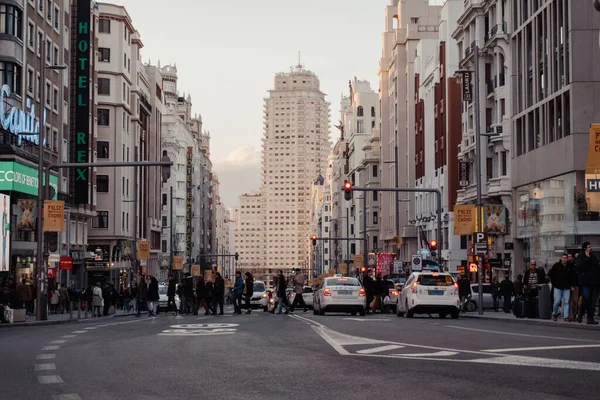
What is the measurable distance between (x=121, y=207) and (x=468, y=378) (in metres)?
84.5

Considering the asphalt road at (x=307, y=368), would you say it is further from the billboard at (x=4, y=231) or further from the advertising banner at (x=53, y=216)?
the billboard at (x=4, y=231)

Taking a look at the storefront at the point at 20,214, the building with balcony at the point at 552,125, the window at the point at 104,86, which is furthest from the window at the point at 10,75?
the window at the point at 104,86

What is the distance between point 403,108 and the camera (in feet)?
349

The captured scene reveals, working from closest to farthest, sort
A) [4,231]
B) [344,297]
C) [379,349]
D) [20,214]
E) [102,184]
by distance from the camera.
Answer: [379,349], [344,297], [4,231], [20,214], [102,184]

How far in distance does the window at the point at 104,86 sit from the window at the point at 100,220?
10.3 meters

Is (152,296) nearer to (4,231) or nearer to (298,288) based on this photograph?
(298,288)

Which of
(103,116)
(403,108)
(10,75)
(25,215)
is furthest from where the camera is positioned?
(403,108)

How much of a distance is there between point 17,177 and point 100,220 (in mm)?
40490

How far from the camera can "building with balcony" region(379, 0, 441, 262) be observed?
10200 centimetres

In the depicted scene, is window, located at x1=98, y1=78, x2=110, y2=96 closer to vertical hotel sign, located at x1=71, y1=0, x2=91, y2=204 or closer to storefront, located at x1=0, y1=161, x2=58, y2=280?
vertical hotel sign, located at x1=71, y1=0, x2=91, y2=204

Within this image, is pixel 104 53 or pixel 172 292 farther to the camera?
pixel 104 53

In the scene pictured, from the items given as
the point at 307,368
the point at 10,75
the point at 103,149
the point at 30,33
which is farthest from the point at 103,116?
the point at 307,368

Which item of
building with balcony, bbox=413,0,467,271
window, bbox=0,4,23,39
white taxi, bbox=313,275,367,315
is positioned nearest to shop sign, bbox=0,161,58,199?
window, bbox=0,4,23,39

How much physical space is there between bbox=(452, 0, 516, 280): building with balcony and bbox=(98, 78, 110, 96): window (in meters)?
36.0
